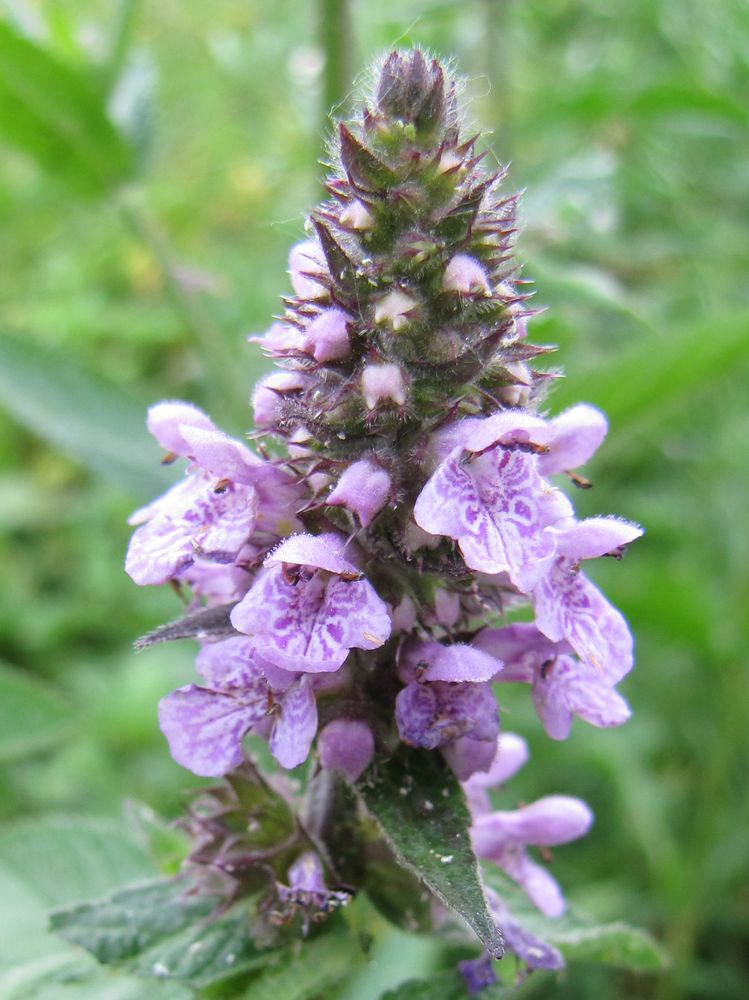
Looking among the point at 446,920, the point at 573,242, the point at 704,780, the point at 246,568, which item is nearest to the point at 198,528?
the point at 246,568

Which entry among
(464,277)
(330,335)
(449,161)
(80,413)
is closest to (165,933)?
(330,335)

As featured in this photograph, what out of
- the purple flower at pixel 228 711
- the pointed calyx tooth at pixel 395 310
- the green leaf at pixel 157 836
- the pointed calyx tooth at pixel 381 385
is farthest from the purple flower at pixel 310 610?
the green leaf at pixel 157 836

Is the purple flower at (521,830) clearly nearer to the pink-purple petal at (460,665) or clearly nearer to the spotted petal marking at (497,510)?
the pink-purple petal at (460,665)

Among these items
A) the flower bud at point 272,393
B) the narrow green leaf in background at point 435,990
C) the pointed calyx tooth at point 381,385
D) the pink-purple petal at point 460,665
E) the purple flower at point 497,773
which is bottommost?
the narrow green leaf in background at point 435,990

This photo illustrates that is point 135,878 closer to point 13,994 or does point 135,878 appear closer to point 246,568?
point 13,994

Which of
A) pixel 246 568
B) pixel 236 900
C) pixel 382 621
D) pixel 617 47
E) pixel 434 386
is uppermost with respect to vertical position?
pixel 617 47

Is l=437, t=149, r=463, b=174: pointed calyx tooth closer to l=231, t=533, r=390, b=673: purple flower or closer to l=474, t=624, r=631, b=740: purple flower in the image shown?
l=231, t=533, r=390, b=673: purple flower
